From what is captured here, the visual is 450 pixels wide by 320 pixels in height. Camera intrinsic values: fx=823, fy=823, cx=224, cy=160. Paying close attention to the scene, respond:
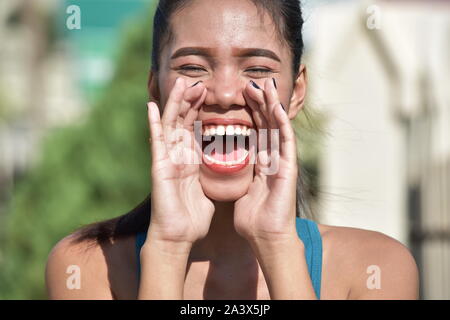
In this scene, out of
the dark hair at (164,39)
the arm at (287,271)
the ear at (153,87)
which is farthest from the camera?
the ear at (153,87)

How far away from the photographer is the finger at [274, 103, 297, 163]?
2904 millimetres

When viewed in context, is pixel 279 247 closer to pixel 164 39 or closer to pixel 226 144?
pixel 226 144

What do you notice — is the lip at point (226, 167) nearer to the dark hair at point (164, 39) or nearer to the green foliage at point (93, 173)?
the dark hair at point (164, 39)

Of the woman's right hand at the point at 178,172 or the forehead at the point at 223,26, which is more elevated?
the forehead at the point at 223,26

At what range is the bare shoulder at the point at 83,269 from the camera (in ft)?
10.7

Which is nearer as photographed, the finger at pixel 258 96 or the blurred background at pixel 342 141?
the finger at pixel 258 96

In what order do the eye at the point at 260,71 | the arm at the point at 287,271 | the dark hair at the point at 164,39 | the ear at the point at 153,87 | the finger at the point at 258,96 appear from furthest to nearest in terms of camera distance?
the ear at the point at 153,87
the dark hair at the point at 164,39
the eye at the point at 260,71
the finger at the point at 258,96
the arm at the point at 287,271

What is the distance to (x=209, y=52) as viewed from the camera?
3.06 meters

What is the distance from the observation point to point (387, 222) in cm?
1043

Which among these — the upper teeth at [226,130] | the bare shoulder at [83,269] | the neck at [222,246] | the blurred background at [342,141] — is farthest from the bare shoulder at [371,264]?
the blurred background at [342,141]

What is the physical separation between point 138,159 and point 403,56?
369 centimetres

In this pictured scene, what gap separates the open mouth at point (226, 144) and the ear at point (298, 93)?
1.24 ft

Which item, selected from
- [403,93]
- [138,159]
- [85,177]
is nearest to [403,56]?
[403,93]

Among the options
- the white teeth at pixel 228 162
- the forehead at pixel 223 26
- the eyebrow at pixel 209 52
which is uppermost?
the forehead at pixel 223 26
